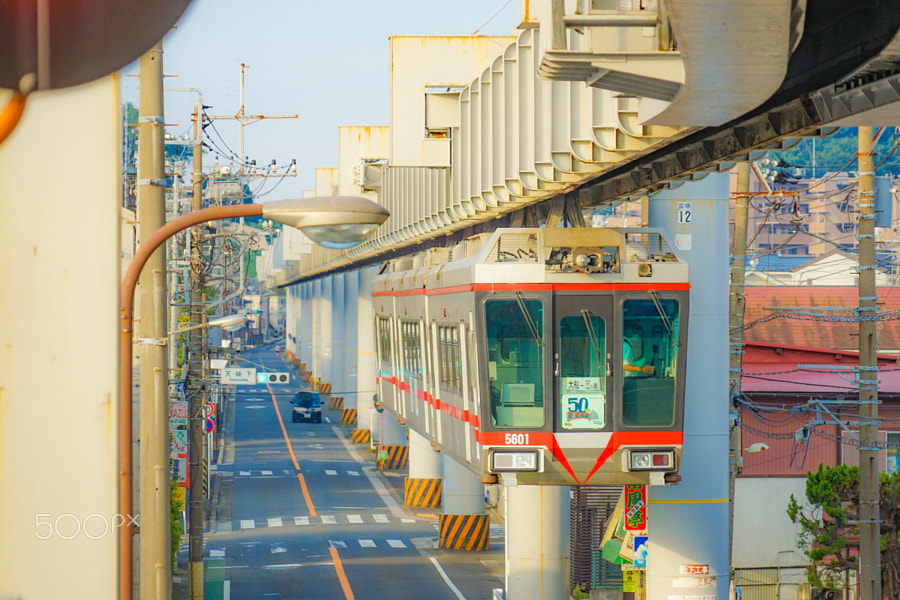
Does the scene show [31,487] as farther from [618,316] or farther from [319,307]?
[319,307]

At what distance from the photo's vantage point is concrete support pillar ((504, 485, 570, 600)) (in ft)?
81.4

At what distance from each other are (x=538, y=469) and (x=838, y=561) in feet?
50.6

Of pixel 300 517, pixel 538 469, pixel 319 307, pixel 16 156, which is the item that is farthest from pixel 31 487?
pixel 319 307

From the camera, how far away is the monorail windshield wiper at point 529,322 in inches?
620

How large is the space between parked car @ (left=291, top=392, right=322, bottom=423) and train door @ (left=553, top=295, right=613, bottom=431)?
60.1 meters

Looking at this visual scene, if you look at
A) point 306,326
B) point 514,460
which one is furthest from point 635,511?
point 306,326

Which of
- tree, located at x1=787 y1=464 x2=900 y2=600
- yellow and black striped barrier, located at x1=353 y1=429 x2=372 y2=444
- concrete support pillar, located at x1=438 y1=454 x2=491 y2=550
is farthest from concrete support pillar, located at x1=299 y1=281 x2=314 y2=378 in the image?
tree, located at x1=787 y1=464 x2=900 y2=600

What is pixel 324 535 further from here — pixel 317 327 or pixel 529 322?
pixel 317 327

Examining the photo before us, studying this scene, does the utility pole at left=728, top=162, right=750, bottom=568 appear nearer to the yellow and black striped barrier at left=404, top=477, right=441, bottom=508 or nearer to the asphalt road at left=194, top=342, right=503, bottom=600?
the asphalt road at left=194, top=342, right=503, bottom=600

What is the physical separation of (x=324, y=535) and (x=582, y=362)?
25.8 m

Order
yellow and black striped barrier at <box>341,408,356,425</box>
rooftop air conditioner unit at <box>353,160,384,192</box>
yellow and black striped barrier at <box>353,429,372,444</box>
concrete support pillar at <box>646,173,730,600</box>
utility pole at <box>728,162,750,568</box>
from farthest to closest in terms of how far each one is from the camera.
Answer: yellow and black striped barrier at <box>341,408,356,425</box> → yellow and black striped barrier at <box>353,429,372,444</box> → rooftop air conditioner unit at <box>353,160,384,192</box> → utility pole at <box>728,162,750,568</box> → concrete support pillar at <box>646,173,730,600</box>

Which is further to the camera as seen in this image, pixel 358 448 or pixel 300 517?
pixel 358 448

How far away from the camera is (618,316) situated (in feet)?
51.3
